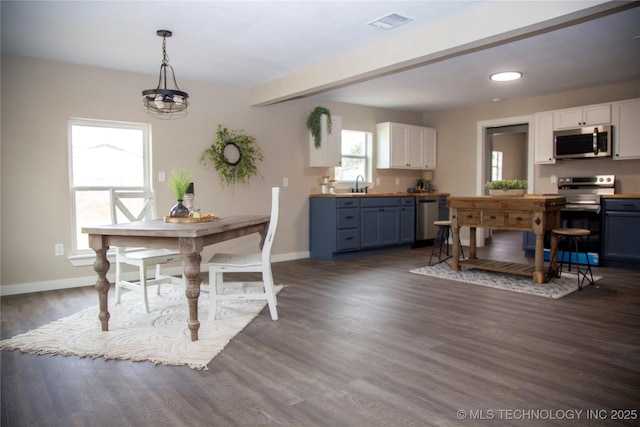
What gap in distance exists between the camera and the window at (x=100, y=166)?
4.52 meters

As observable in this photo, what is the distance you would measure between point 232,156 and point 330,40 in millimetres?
2183

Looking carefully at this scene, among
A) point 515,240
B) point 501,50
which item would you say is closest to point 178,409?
point 501,50

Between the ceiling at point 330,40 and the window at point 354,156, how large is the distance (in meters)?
1.46

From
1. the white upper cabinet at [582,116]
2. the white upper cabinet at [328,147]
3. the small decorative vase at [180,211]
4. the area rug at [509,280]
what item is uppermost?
the white upper cabinet at [582,116]

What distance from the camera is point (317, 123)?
19.9ft

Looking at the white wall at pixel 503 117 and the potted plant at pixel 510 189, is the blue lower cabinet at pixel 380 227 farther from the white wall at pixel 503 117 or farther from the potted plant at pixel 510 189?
the potted plant at pixel 510 189

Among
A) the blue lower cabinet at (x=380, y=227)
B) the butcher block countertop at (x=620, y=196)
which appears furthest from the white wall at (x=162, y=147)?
the blue lower cabinet at (x=380, y=227)

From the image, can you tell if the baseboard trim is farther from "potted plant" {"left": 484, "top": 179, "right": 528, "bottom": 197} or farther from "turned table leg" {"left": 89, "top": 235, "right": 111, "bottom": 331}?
"potted plant" {"left": 484, "top": 179, "right": 528, "bottom": 197}

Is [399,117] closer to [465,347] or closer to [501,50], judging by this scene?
[501,50]

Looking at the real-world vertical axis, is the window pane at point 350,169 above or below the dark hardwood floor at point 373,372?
above

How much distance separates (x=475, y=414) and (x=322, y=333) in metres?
1.24

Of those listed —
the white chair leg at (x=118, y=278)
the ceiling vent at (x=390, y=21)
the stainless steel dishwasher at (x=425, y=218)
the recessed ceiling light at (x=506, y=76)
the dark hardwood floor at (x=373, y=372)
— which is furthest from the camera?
the stainless steel dishwasher at (x=425, y=218)

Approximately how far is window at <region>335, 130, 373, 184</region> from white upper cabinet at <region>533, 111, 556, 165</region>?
2388 millimetres

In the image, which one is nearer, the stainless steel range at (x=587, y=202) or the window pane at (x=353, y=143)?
the stainless steel range at (x=587, y=202)
